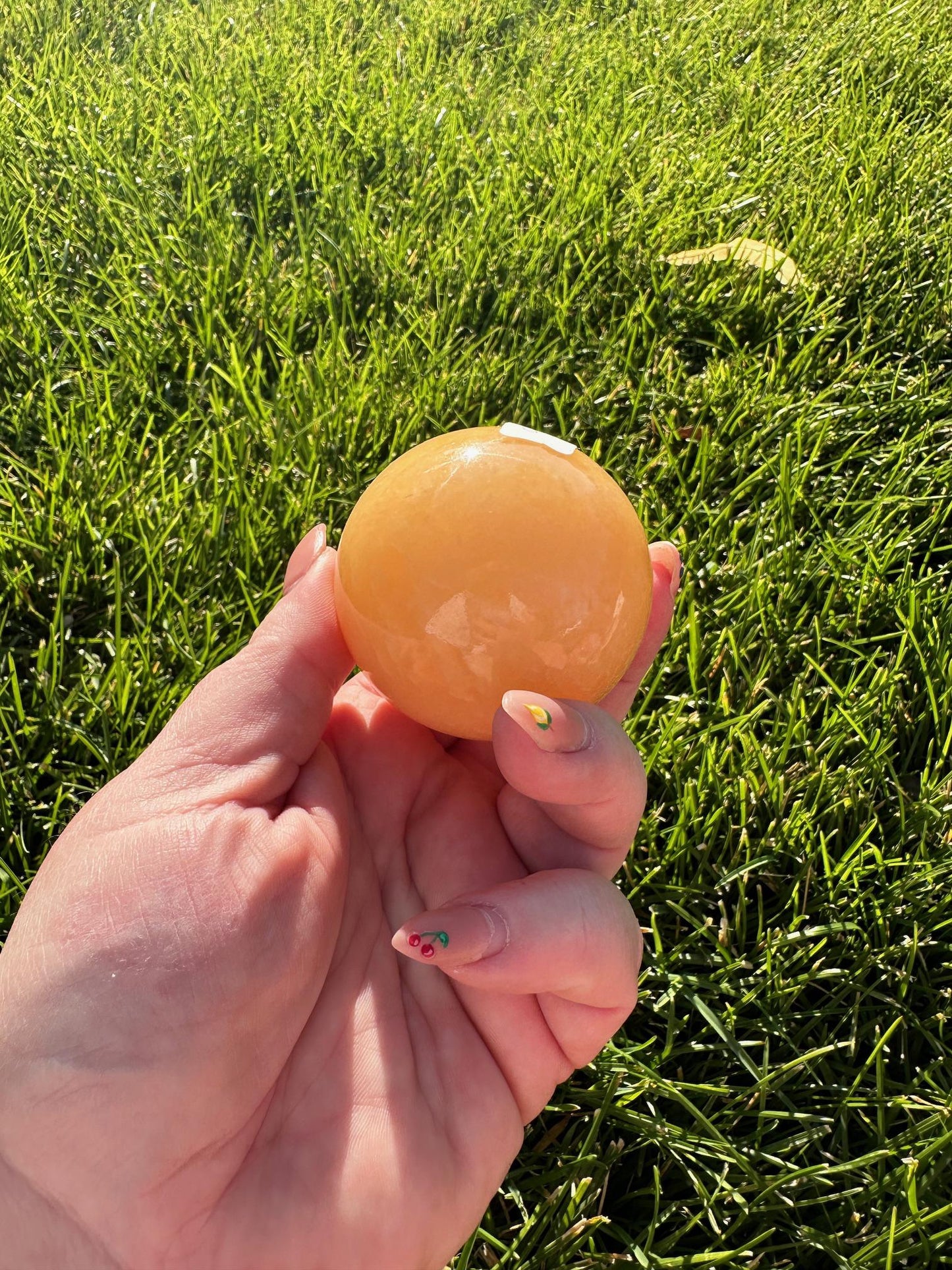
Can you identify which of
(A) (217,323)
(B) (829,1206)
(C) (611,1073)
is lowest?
(B) (829,1206)

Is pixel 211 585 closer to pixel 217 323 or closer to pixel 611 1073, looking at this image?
pixel 217 323

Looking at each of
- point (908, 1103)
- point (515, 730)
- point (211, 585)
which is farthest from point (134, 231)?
point (908, 1103)

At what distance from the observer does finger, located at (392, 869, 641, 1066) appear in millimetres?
1332

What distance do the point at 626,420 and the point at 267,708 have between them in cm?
141

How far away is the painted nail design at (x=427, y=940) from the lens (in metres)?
1.32

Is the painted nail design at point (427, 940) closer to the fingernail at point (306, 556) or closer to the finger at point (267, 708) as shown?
the finger at point (267, 708)

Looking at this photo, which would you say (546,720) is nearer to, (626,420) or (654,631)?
(654,631)

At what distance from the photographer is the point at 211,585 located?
2240 mm

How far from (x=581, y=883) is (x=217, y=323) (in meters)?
1.86

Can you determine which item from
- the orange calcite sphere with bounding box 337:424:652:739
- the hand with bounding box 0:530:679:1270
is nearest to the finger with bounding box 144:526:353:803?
the hand with bounding box 0:530:679:1270

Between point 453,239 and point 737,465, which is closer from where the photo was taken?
point 737,465

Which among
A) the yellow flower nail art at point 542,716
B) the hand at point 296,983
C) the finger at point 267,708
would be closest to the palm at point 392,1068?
the hand at point 296,983

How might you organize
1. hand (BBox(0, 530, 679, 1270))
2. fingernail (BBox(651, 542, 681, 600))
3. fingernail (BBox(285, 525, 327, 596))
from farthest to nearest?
fingernail (BBox(651, 542, 681, 600)) → fingernail (BBox(285, 525, 327, 596)) → hand (BBox(0, 530, 679, 1270))

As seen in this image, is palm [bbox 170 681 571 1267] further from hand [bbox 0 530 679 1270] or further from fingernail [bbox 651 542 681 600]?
fingernail [bbox 651 542 681 600]
